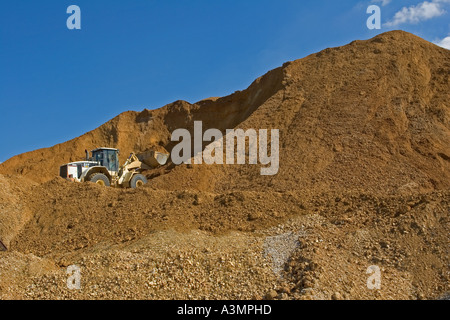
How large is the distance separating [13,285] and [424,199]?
8.63 metres

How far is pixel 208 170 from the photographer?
17.7m

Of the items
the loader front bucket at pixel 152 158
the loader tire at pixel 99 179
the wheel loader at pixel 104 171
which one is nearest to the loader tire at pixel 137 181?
the wheel loader at pixel 104 171

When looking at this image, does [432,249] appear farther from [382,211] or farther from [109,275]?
[109,275]

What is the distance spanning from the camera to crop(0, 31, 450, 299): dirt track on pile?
7727mm

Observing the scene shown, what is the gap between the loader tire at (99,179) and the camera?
1677 cm

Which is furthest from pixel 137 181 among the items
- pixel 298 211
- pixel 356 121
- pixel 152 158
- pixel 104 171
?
pixel 298 211

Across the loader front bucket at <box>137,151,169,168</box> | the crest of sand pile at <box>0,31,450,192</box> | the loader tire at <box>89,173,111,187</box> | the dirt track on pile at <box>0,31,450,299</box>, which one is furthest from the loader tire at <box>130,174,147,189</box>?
the loader front bucket at <box>137,151,169,168</box>

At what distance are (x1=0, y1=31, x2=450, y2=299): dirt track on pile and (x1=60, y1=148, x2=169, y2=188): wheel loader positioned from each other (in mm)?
1859

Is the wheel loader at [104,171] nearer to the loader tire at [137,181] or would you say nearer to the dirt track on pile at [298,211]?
the loader tire at [137,181]

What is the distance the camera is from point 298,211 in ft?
35.8

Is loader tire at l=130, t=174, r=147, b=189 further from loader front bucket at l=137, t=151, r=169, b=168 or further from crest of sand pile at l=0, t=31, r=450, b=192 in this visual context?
loader front bucket at l=137, t=151, r=169, b=168
